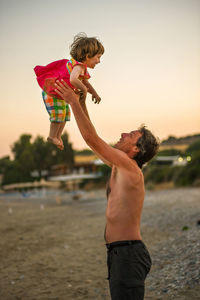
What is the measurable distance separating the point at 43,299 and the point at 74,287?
0.84 meters

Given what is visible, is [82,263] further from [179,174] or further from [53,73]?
[179,174]

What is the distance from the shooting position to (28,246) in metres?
11.7

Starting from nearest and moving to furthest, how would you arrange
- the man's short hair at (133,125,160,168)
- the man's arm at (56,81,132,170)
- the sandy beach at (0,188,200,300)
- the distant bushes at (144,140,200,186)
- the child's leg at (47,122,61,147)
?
the man's arm at (56,81,132,170) → the man's short hair at (133,125,160,168) → the child's leg at (47,122,61,147) → the sandy beach at (0,188,200,300) → the distant bushes at (144,140,200,186)

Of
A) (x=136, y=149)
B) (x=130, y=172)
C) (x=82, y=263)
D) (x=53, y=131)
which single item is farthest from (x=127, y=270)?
(x=82, y=263)

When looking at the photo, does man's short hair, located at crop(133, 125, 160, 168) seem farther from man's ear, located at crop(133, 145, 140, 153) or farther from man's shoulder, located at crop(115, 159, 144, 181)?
man's shoulder, located at crop(115, 159, 144, 181)

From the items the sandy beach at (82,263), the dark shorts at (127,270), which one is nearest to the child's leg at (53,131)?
the dark shorts at (127,270)

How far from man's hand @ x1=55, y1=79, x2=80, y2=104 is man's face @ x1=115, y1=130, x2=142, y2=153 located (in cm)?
59

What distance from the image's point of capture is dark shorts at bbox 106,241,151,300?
103 inches

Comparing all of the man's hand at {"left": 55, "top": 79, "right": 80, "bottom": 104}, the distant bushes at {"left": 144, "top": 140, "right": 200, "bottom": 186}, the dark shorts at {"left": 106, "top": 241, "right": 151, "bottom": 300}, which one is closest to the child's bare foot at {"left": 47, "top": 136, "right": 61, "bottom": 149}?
the man's hand at {"left": 55, "top": 79, "right": 80, "bottom": 104}

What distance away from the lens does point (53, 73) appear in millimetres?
2693

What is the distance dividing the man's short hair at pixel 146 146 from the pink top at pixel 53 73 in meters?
0.70

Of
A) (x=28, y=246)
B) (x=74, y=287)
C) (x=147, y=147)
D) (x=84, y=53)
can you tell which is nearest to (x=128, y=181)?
(x=147, y=147)

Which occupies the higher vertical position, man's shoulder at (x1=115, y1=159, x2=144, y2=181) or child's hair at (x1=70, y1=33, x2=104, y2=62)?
child's hair at (x1=70, y1=33, x2=104, y2=62)

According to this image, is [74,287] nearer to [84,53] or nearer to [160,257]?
[160,257]
